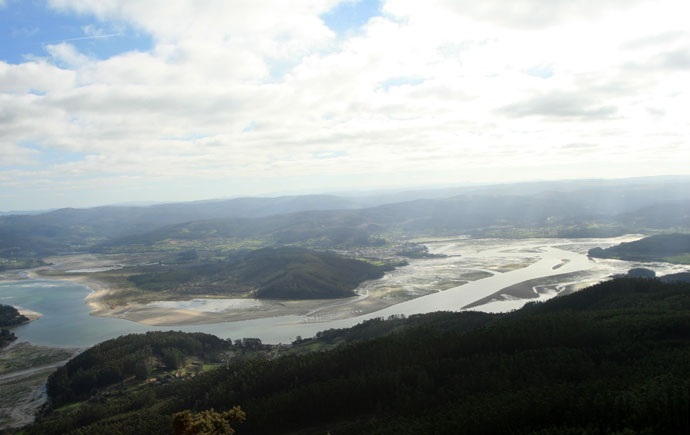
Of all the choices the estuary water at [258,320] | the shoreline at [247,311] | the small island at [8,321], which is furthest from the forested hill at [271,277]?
the small island at [8,321]

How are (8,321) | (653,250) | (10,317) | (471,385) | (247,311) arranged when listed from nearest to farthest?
(471,385), (8,321), (10,317), (247,311), (653,250)

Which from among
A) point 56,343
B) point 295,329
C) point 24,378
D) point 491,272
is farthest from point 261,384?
point 491,272

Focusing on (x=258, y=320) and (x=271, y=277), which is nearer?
(x=258, y=320)

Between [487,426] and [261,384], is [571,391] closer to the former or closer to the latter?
[487,426]

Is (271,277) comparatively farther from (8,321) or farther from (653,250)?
(653,250)

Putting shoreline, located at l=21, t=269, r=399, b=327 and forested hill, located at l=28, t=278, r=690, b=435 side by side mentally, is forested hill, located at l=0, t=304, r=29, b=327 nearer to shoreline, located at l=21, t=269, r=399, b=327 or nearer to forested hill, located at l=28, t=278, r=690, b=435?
shoreline, located at l=21, t=269, r=399, b=327

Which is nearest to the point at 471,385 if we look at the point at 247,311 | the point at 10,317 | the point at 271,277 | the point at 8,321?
the point at 247,311

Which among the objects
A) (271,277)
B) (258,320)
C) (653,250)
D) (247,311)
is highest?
(271,277)
